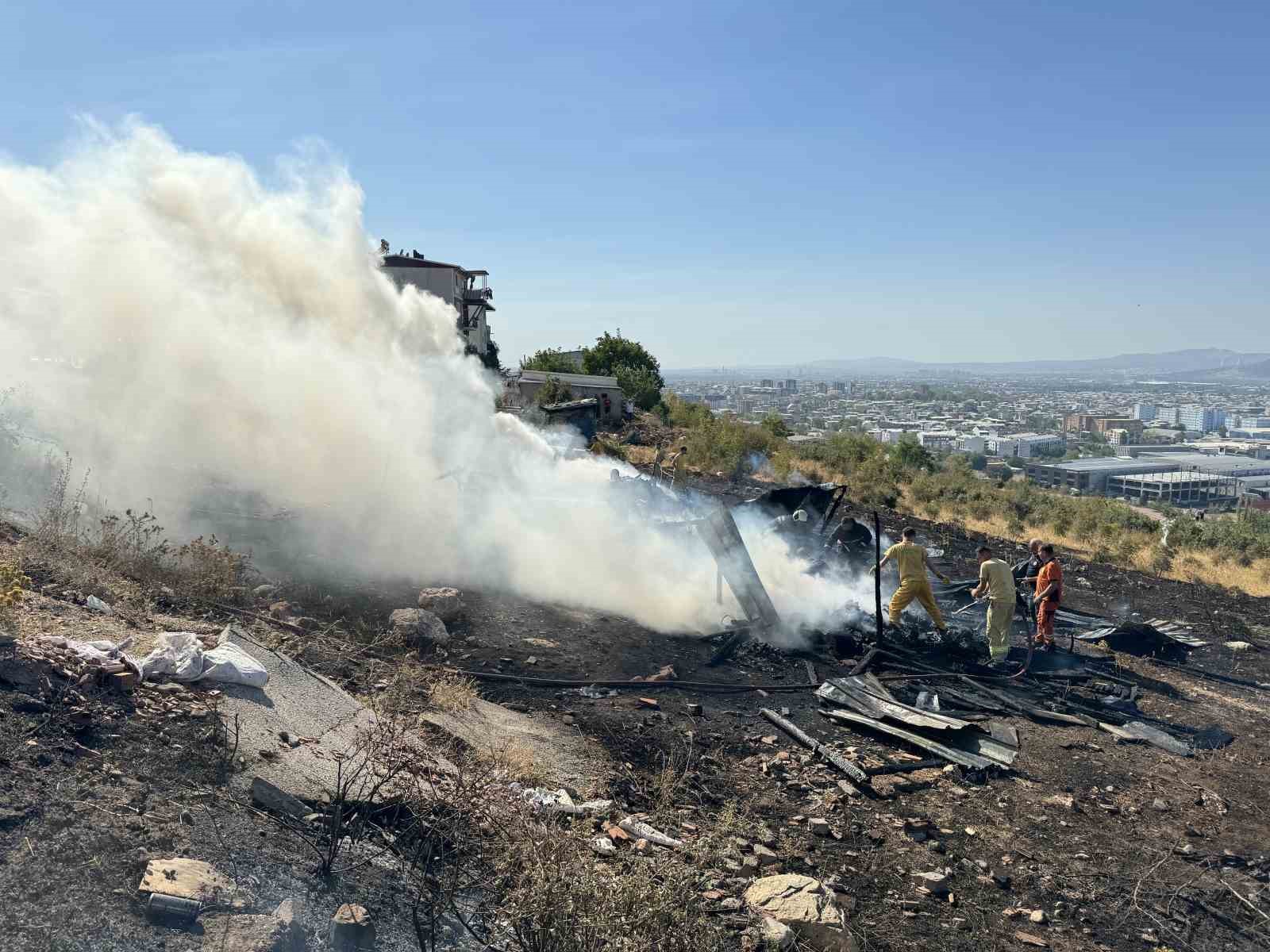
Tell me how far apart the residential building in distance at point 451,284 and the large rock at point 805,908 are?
32.5 m

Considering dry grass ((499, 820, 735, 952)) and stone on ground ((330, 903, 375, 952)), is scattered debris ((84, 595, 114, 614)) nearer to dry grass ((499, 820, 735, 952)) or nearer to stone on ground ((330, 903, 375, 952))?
stone on ground ((330, 903, 375, 952))

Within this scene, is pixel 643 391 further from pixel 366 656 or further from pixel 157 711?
pixel 157 711

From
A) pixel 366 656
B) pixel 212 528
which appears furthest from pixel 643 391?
pixel 366 656

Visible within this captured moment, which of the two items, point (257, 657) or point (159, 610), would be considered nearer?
point (257, 657)

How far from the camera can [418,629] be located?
852 cm

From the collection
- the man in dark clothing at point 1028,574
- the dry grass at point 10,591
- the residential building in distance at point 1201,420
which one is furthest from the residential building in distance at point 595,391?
the residential building in distance at point 1201,420

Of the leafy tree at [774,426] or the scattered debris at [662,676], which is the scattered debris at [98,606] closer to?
the scattered debris at [662,676]

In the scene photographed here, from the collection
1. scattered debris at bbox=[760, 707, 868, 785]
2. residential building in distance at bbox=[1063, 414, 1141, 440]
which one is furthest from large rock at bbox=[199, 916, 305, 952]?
residential building in distance at bbox=[1063, 414, 1141, 440]

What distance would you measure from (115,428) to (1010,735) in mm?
13306

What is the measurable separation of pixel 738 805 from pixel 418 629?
3.95m

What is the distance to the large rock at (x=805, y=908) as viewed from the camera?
4.34 metres

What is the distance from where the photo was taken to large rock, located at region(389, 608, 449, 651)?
8.42 meters

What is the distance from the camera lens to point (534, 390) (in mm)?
31344

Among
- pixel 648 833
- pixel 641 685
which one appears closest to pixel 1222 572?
pixel 641 685
